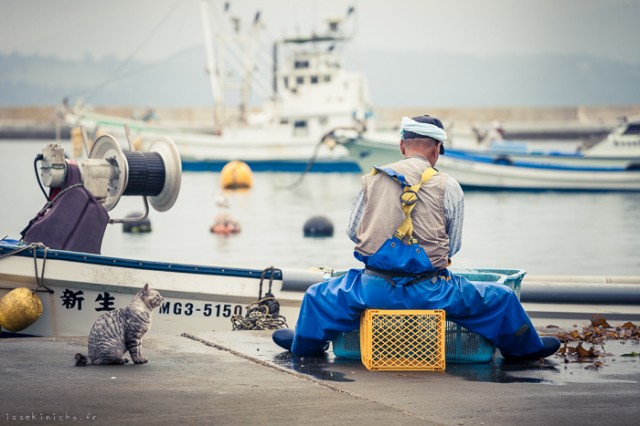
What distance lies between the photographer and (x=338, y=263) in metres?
22.3

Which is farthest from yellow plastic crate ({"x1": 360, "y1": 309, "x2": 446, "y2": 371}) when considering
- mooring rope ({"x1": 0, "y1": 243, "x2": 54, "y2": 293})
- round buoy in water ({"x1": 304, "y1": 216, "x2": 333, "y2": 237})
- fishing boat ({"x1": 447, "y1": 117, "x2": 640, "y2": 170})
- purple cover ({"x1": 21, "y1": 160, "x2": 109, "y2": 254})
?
fishing boat ({"x1": 447, "y1": 117, "x2": 640, "y2": 170})

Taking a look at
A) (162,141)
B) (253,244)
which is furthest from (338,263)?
(162,141)

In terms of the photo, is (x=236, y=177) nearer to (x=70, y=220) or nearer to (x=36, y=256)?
(x=70, y=220)

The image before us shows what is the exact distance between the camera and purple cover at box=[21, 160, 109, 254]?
10.4 metres

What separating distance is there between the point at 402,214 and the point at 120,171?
474cm

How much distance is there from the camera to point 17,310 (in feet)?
31.2

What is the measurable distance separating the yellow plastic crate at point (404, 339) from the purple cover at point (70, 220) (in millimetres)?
4360

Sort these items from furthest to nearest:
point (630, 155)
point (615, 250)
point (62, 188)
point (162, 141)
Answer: point (630, 155) < point (615, 250) < point (162, 141) < point (62, 188)

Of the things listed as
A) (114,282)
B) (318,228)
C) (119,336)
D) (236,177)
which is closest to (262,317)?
(114,282)

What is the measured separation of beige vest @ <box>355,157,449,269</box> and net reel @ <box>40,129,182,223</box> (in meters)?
4.43

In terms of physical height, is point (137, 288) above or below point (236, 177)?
below

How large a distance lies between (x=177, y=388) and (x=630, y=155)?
42823 millimetres

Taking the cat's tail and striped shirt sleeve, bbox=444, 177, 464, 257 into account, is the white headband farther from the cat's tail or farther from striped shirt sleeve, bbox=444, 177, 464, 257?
the cat's tail

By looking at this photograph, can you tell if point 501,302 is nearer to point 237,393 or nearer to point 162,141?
point 237,393
